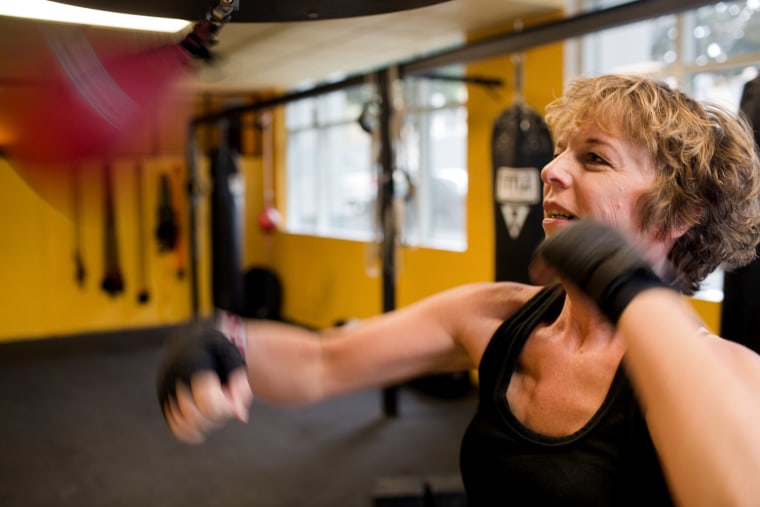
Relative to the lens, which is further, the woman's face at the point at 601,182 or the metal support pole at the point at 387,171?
the metal support pole at the point at 387,171

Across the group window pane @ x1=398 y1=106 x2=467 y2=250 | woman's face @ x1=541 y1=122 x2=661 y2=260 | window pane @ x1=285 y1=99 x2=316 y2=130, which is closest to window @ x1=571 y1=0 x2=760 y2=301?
window pane @ x1=398 y1=106 x2=467 y2=250

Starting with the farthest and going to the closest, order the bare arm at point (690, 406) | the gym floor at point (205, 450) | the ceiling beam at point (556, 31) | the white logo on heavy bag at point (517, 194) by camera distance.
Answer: the gym floor at point (205, 450)
the white logo on heavy bag at point (517, 194)
the ceiling beam at point (556, 31)
the bare arm at point (690, 406)

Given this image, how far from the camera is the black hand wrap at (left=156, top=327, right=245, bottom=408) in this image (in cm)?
96

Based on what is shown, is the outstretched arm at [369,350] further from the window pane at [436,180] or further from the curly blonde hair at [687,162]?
the window pane at [436,180]

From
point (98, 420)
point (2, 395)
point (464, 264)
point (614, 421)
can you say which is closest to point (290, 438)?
point (98, 420)

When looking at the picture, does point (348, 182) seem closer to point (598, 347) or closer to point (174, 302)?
point (174, 302)

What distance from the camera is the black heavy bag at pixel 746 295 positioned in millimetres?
1833

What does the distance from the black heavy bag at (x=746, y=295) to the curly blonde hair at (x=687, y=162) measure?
0.79 m

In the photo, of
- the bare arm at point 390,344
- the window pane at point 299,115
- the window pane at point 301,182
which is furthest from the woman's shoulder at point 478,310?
the window pane at point 299,115

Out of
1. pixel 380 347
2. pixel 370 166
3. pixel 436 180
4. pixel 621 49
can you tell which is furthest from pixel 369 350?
→ pixel 370 166

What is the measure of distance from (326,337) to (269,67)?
4431 millimetres

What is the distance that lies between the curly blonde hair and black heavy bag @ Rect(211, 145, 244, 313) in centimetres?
496

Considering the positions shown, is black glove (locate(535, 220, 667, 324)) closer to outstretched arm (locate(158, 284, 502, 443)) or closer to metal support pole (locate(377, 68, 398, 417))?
outstretched arm (locate(158, 284, 502, 443))

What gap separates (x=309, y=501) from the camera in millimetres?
2920
